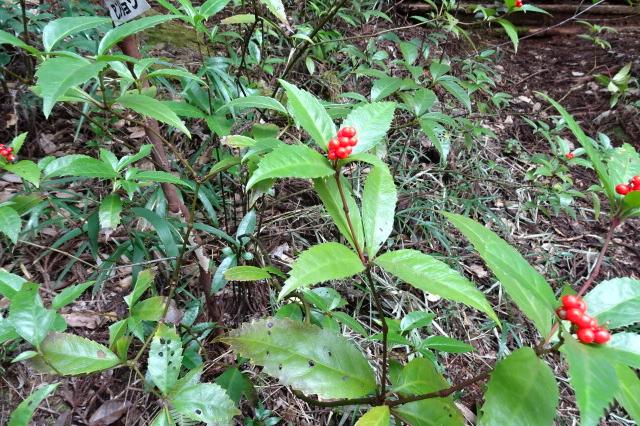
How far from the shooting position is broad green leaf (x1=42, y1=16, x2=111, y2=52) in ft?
2.97

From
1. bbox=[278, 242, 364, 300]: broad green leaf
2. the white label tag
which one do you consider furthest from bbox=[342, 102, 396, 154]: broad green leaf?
the white label tag

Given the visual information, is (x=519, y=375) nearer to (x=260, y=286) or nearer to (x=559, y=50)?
(x=260, y=286)

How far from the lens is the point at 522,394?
56cm

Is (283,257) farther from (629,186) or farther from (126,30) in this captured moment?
(629,186)

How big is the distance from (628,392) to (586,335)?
0.32 feet

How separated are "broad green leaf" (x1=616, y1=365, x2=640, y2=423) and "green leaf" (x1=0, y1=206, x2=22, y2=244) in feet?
3.99

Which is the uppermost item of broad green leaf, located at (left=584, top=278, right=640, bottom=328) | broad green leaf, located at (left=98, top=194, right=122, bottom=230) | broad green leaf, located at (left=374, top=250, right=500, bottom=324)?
broad green leaf, located at (left=374, top=250, right=500, bottom=324)

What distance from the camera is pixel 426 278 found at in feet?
1.99

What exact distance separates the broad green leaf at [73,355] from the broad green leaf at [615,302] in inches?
32.2

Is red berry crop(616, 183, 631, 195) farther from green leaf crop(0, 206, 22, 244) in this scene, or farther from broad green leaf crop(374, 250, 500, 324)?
green leaf crop(0, 206, 22, 244)

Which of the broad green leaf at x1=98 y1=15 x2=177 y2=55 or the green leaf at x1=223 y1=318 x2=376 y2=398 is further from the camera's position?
the broad green leaf at x1=98 y1=15 x2=177 y2=55

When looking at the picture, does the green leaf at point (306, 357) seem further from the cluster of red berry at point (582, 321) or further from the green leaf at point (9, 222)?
the green leaf at point (9, 222)

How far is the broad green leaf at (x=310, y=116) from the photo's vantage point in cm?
71

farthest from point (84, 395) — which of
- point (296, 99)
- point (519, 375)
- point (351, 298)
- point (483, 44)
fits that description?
point (483, 44)
